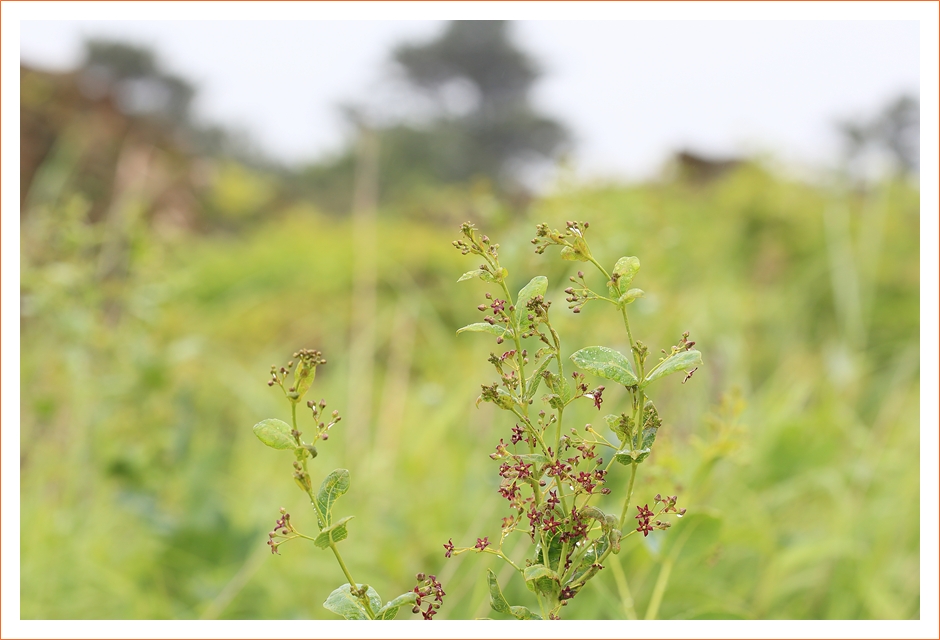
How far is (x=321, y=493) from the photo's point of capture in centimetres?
32

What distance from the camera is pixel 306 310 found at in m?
2.62

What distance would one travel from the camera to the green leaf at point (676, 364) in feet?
0.96

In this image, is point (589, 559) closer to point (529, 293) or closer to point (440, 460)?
point (529, 293)

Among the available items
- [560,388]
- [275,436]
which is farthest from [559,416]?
[275,436]

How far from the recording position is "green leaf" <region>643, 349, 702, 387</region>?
0.96 ft

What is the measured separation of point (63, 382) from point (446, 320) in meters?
1.27

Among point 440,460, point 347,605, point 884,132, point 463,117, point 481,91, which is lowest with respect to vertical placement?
point 440,460

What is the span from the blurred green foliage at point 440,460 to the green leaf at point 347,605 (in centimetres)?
26

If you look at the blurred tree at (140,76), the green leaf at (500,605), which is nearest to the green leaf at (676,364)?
the green leaf at (500,605)

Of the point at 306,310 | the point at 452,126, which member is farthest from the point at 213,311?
the point at 452,126

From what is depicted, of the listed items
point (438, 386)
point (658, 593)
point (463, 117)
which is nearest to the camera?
point (658, 593)

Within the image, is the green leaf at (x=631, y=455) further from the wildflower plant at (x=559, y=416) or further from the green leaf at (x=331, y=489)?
the green leaf at (x=331, y=489)

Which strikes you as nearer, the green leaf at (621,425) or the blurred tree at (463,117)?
the green leaf at (621,425)

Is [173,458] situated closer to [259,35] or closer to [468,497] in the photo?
[468,497]
